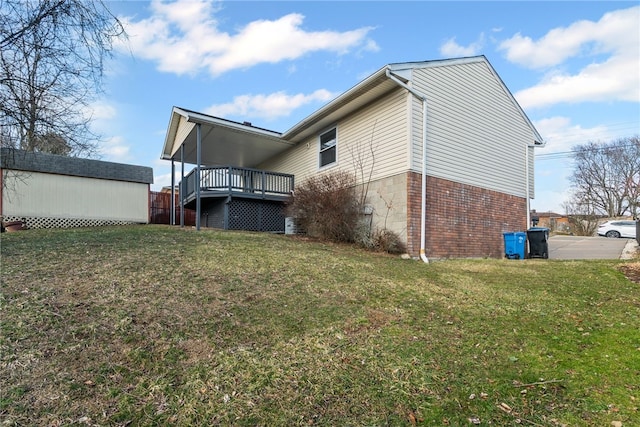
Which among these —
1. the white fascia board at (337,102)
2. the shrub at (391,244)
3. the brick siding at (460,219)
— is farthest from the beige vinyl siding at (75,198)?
the brick siding at (460,219)

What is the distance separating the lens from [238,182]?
12766 millimetres

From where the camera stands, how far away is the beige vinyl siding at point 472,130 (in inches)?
386

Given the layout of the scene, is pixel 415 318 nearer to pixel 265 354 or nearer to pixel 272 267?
pixel 265 354

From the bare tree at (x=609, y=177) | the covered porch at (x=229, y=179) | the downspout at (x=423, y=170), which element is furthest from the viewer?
the bare tree at (x=609, y=177)

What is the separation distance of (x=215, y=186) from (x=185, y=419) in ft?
34.2

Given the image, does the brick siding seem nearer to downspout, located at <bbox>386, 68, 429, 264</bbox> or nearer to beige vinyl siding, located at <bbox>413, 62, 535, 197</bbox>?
downspout, located at <bbox>386, 68, 429, 264</bbox>

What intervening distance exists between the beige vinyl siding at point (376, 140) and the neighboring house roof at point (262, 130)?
30 cm

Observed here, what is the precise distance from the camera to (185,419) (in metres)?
2.42

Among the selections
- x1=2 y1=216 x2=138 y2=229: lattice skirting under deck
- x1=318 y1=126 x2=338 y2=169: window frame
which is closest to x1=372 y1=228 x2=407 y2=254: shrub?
x1=318 y1=126 x2=338 y2=169: window frame

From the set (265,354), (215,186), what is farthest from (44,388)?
(215,186)

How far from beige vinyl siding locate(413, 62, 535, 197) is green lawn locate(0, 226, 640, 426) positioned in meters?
5.08

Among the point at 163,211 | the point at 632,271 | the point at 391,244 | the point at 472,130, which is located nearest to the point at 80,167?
the point at 163,211

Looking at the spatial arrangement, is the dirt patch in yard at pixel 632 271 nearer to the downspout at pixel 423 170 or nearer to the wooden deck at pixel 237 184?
the downspout at pixel 423 170

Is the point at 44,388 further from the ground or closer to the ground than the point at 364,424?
further from the ground
